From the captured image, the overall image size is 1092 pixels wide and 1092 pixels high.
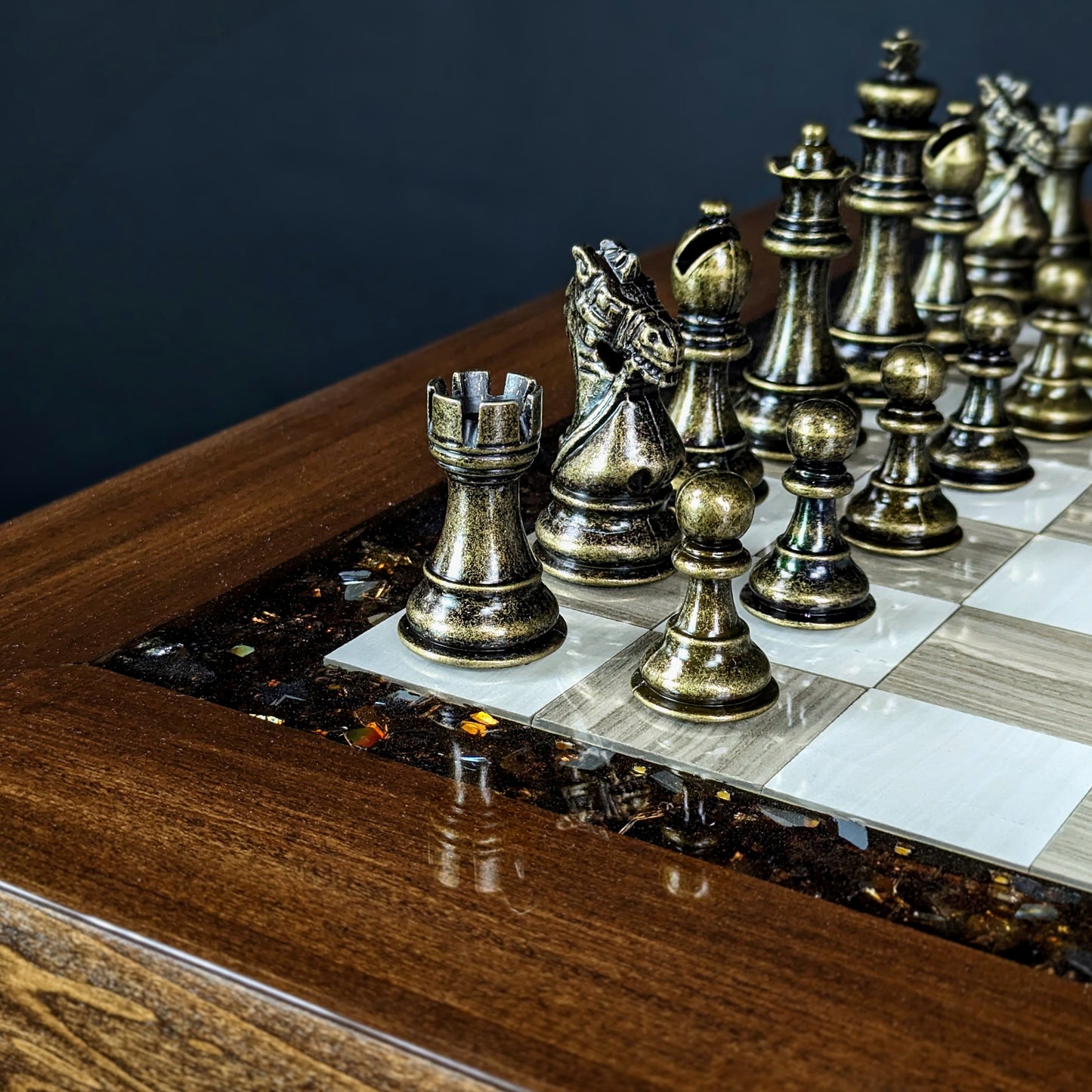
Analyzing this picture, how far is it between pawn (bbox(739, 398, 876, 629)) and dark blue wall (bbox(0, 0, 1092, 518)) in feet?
7.94

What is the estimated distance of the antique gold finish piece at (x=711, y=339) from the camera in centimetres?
114

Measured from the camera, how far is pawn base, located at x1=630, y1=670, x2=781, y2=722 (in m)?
0.89

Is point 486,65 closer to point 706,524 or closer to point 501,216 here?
point 501,216

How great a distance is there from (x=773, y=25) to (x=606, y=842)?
3371mm

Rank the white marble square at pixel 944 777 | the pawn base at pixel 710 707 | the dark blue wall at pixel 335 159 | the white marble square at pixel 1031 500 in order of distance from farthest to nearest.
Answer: the dark blue wall at pixel 335 159
the white marble square at pixel 1031 500
the pawn base at pixel 710 707
the white marble square at pixel 944 777

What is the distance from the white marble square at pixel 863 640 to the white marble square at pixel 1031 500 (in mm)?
194

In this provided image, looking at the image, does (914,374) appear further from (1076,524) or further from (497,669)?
(497,669)

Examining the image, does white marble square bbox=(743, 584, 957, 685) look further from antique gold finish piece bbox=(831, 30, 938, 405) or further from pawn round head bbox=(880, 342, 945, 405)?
antique gold finish piece bbox=(831, 30, 938, 405)

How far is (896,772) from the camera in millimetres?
838

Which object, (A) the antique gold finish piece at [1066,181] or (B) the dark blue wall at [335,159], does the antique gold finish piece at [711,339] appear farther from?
(B) the dark blue wall at [335,159]

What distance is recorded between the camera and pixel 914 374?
115 centimetres

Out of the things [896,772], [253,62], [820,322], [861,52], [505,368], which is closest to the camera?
[896,772]

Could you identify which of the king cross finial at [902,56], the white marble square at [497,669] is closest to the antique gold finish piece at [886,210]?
the king cross finial at [902,56]

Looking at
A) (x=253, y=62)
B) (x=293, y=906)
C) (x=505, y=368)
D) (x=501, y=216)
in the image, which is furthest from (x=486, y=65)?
(x=293, y=906)
